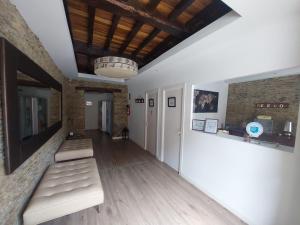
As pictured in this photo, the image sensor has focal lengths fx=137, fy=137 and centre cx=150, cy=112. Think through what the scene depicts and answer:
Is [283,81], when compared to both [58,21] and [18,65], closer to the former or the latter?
[58,21]

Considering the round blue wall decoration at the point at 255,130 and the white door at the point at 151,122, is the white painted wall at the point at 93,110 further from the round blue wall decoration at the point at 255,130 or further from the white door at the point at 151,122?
the round blue wall decoration at the point at 255,130

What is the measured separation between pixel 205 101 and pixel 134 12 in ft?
7.03

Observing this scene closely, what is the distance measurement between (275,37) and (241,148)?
139 centimetres

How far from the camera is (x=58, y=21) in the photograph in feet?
4.99

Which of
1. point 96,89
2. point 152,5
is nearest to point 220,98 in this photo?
point 152,5

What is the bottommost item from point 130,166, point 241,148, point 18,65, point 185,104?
point 130,166

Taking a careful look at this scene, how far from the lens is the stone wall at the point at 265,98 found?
3.33 m

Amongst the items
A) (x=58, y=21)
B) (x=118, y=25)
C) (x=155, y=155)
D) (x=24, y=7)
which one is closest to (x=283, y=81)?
(x=155, y=155)

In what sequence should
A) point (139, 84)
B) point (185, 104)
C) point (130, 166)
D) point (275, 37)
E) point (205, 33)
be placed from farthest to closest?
point (139, 84), point (130, 166), point (185, 104), point (205, 33), point (275, 37)

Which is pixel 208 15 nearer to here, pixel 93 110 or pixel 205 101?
pixel 205 101

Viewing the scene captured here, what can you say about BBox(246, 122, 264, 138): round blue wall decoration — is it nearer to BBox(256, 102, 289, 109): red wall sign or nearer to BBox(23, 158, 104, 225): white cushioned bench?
BBox(23, 158, 104, 225): white cushioned bench

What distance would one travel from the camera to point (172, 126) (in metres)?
3.39

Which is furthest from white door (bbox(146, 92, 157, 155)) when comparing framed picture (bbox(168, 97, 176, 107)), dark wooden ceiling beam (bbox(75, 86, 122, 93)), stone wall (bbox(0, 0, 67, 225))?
stone wall (bbox(0, 0, 67, 225))

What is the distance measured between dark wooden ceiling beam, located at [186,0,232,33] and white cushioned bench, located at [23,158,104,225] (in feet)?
8.38
